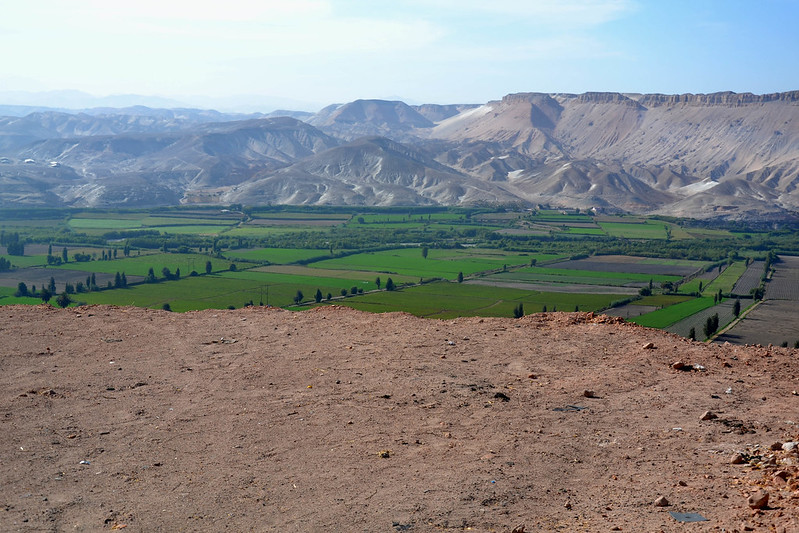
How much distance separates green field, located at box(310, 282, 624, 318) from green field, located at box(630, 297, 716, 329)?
3.40 meters

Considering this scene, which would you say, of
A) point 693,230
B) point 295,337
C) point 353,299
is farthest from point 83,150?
point 295,337

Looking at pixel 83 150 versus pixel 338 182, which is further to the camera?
pixel 83 150

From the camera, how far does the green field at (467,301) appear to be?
42656 mm

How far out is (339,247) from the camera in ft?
256

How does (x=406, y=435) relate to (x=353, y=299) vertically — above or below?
above

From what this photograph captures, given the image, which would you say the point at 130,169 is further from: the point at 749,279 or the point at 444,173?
the point at 749,279

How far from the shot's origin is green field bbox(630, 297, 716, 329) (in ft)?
128

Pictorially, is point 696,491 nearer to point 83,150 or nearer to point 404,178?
point 404,178

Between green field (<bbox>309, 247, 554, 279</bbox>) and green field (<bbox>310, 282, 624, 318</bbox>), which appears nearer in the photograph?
green field (<bbox>310, 282, 624, 318</bbox>)

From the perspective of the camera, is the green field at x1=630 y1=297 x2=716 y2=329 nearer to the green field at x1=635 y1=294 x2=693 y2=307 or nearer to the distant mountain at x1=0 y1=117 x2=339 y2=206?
the green field at x1=635 y1=294 x2=693 y2=307

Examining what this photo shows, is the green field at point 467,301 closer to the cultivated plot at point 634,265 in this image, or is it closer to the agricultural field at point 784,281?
the agricultural field at point 784,281

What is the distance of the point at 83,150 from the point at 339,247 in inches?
4991

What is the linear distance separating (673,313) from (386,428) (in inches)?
1483

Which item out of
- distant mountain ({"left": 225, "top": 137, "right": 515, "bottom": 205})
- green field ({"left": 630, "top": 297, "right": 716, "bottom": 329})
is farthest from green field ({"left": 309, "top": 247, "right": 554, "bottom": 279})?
distant mountain ({"left": 225, "top": 137, "right": 515, "bottom": 205})
